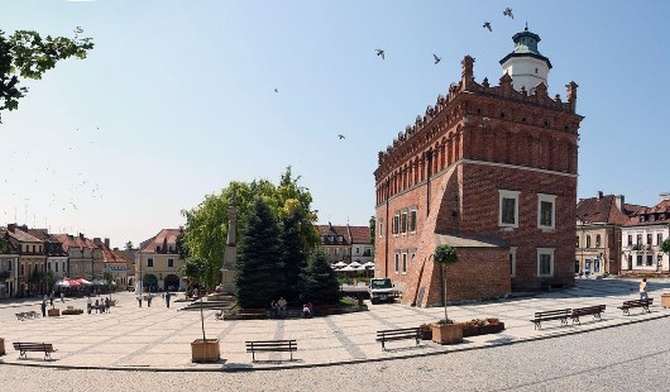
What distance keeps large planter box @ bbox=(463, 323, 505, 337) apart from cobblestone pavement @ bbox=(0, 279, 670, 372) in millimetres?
487

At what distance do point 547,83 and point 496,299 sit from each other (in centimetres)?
1837

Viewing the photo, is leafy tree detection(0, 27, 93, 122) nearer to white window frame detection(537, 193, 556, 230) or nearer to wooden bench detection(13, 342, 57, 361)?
wooden bench detection(13, 342, 57, 361)

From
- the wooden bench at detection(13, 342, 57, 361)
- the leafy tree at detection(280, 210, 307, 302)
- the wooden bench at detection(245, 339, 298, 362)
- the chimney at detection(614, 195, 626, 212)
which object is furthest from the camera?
the chimney at detection(614, 195, 626, 212)

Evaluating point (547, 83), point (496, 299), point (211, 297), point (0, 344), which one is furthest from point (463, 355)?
point (547, 83)

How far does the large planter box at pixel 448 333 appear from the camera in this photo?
1823cm

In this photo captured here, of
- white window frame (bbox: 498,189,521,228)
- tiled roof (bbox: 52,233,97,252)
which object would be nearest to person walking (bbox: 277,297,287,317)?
white window frame (bbox: 498,189,521,228)

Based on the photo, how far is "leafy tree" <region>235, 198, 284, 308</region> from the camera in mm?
30906

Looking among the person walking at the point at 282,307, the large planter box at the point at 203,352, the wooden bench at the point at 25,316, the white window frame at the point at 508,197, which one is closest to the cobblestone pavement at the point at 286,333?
the large planter box at the point at 203,352

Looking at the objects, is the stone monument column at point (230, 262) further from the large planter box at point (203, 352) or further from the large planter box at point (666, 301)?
the large planter box at point (666, 301)

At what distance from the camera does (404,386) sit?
44.0 feet

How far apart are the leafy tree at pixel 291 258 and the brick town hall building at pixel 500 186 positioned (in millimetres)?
6773

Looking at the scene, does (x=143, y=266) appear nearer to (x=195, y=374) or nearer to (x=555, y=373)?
(x=195, y=374)

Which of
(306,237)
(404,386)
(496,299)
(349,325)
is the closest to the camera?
(404,386)

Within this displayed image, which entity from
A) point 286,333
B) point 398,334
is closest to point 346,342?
point 398,334
